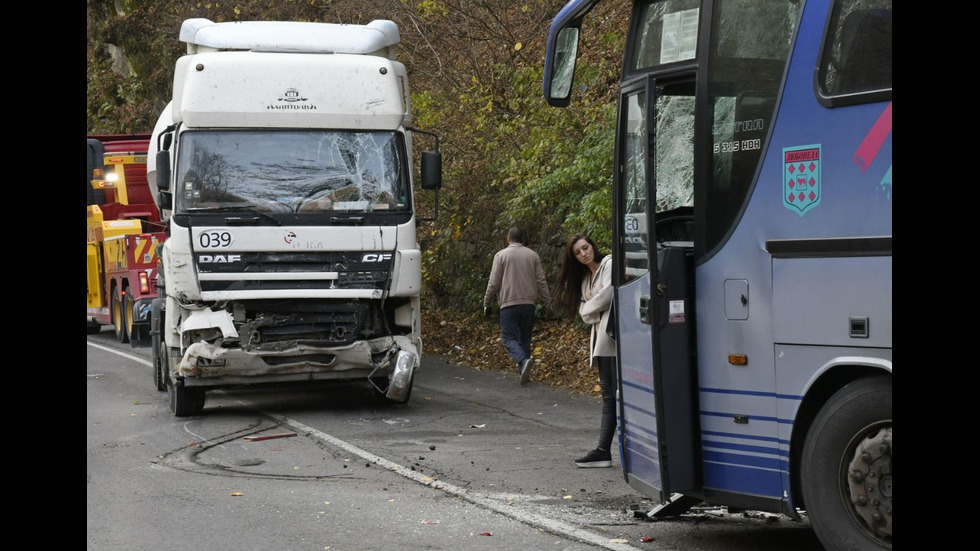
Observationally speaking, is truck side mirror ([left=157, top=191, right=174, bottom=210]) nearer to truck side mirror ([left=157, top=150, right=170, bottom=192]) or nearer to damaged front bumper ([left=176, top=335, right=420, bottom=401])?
truck side mirror ([left=157, top=150, right=170, bottom=192])

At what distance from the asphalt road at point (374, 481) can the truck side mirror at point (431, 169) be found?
2.38 m

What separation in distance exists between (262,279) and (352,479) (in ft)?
11.8

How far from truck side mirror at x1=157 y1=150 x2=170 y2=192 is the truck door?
6.52 meters

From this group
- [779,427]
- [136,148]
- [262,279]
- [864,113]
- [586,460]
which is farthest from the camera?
[136,148]

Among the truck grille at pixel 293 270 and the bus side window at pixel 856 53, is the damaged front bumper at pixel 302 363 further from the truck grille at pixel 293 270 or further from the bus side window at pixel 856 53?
the bus side window at pixel 856 53

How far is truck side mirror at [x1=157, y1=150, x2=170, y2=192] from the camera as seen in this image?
1216 centimetres

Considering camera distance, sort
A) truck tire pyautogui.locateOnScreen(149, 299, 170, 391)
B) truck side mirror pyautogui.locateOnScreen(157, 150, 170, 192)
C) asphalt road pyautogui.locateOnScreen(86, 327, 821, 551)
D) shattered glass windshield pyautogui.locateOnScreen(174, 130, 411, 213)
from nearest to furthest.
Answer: asphalt road pyautogui.locateOnScreen(86, 327, 821, 551) → shattered glass windshield pyautogui.locateOnScreen(174, 130, 411, 213) → truck side mirror pyautogui.locateOnScreen(157, 150, 170, 192) → truck tire pyautogui.locateOnScreen(149, 299, 170, 391)

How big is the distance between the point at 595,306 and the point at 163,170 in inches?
208

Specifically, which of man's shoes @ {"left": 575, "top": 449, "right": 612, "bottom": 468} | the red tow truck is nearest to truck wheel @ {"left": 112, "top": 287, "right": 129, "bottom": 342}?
the red tow truck

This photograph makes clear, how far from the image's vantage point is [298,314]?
12180 mm

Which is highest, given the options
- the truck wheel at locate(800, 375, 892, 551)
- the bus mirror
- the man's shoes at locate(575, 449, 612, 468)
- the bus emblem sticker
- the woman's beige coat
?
the bus mirror

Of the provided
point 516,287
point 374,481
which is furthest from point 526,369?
point 374,481
